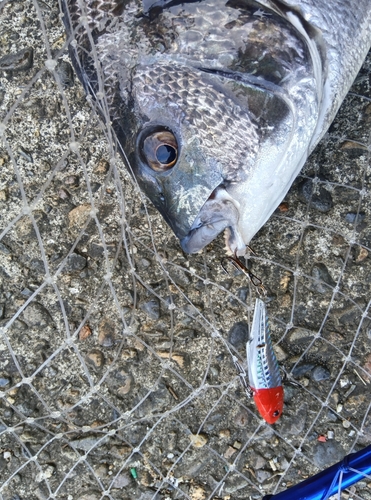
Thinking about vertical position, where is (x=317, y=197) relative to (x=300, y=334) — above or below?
above

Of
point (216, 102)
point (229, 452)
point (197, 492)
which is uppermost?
point (216, 102)

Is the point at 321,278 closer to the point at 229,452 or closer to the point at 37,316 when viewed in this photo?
the point at 229,452

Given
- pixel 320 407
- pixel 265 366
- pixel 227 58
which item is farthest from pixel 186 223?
pixel 320 407

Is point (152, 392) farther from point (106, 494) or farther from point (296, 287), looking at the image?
point (296, 287)

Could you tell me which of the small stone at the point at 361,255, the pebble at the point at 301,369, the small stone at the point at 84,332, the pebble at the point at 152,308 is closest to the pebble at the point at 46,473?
the small stone at the point at 84,332

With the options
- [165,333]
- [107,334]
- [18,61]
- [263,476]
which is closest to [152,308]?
[165,333]

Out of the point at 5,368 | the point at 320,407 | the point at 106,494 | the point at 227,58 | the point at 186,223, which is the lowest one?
the point at 106,494

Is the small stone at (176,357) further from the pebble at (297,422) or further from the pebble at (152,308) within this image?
the pebble at (297,422)
